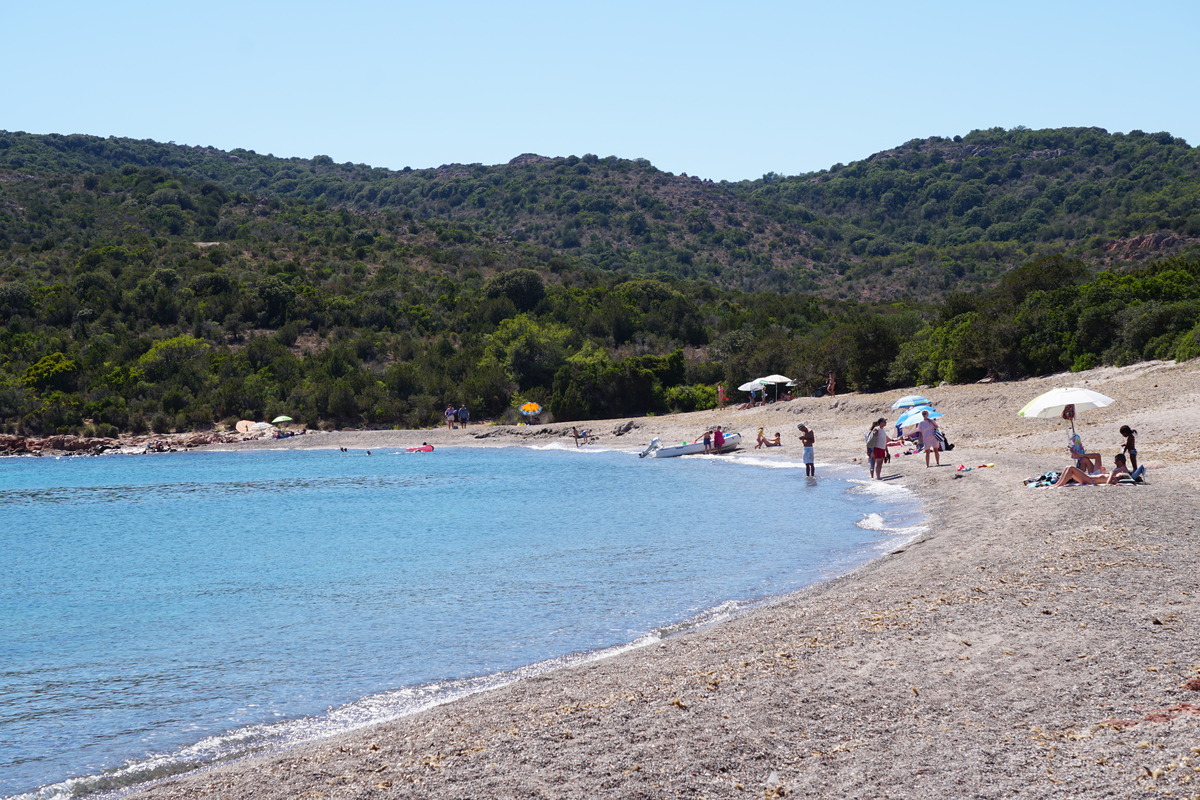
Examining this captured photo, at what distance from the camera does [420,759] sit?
684cm

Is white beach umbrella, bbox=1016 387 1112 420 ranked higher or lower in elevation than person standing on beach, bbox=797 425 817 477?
higher

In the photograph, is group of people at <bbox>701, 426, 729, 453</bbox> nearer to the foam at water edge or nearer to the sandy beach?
the sandy beach

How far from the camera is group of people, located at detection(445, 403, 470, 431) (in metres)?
56.9

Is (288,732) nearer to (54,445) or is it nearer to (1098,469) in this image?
(1098,469)

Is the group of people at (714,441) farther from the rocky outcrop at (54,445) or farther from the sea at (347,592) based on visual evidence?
the rocky outcrop at (54,445)

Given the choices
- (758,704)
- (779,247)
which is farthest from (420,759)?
(779,247)

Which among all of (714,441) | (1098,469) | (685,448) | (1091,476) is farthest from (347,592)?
(685,448)

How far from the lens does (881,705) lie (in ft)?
22.9

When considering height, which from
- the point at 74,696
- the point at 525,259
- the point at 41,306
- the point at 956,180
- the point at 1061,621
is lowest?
the point at 74,696

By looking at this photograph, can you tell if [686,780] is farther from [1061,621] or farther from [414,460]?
[414,460]

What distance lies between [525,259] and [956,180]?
248ft

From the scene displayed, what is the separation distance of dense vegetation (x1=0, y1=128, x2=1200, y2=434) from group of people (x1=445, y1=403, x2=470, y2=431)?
81.9 inches

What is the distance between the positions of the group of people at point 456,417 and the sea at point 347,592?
2281cm

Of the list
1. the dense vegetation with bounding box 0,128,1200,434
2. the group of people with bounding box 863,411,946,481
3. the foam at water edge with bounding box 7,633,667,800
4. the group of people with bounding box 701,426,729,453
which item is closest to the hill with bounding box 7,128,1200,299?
the dense vegetation with bounding box 0,128,1200,434
